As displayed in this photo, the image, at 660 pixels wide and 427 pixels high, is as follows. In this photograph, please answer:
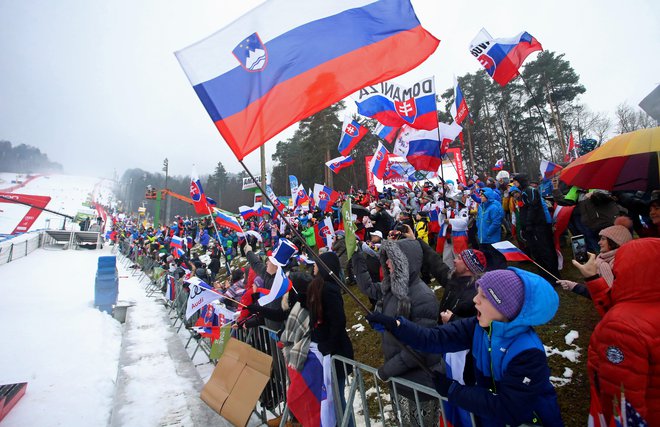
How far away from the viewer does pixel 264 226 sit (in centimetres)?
1734

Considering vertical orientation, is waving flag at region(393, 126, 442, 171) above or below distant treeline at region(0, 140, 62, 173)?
below

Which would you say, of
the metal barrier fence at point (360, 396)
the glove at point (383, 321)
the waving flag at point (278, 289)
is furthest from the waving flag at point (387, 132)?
the glove at point (383, 321)

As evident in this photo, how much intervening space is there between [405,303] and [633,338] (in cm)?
144

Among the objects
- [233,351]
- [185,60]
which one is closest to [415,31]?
[185,60]

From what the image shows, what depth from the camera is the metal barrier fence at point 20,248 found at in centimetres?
2050

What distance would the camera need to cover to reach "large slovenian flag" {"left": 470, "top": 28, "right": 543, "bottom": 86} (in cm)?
749

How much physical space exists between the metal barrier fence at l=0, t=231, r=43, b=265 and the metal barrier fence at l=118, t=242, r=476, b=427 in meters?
21.0

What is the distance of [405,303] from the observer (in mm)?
2797

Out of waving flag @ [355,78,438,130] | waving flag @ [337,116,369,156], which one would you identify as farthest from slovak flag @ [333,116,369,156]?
waving flag @ [355,78,438,130]

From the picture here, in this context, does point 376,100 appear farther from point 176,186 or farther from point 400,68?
point 176,186

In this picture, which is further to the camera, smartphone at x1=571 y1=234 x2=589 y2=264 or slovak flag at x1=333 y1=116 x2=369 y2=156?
slovak flag at x1=333 y1=116 x2=369 y2=156

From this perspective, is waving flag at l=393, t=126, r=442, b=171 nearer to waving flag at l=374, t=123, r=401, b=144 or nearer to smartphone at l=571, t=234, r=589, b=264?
waving flag at l=374, t=123, r=401, b=144

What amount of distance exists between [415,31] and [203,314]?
673 centimetres

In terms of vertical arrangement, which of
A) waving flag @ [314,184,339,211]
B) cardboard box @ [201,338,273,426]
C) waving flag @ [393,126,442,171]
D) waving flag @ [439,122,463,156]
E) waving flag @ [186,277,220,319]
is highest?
waving flag @ [439,122,463,156]
